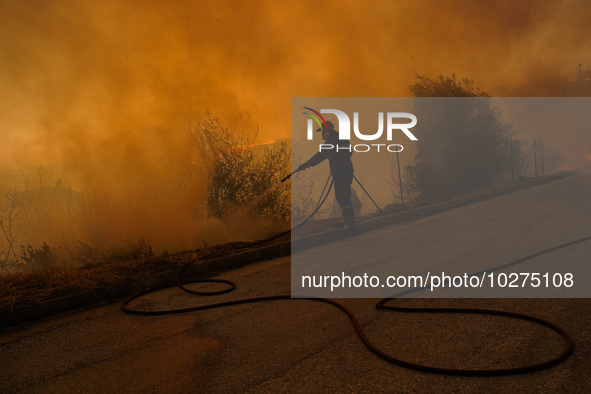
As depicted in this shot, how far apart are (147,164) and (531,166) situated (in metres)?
21.3

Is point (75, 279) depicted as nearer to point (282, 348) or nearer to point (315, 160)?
point (282, 348)

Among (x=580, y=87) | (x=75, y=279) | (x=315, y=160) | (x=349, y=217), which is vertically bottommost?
(x=75, y=279)

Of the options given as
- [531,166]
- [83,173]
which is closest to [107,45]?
[83,173]

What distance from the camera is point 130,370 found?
3008 mm

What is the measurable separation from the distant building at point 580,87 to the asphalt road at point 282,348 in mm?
28223

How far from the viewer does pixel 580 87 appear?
2903cm

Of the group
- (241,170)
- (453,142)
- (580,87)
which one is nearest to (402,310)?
(241,170)

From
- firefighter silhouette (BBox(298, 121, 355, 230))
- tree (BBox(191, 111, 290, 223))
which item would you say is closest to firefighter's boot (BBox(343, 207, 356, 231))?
firefighter silhouette (BBox(298, 121, 355, 230))

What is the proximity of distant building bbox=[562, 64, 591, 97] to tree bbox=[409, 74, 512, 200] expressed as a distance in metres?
14.4

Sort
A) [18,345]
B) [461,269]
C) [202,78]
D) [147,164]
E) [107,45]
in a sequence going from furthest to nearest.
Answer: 1. [202,78]
2. [107,45]
3. [147,164]
4. [461,269]
5. [18,345]

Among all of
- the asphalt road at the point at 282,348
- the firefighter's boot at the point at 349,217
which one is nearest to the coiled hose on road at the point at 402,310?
the asphalt road at the point at 282,348

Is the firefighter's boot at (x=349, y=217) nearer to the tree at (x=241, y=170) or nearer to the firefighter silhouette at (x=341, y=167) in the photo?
the firefighter silhouette at (x=341, y=167)

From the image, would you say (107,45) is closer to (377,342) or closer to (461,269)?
(461,269)

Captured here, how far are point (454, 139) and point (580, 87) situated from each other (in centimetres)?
1905
